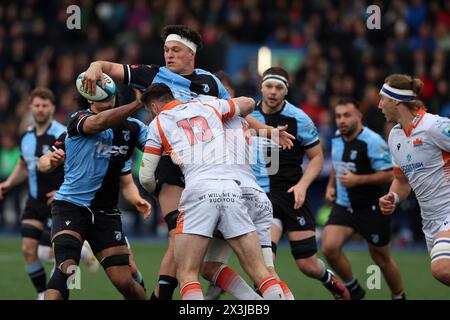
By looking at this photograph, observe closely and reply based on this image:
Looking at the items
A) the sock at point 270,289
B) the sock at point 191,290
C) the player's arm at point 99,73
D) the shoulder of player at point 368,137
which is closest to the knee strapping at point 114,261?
the sock at point 191,290

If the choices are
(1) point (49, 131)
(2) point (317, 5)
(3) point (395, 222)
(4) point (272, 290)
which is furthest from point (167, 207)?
(2) point (317, 5)

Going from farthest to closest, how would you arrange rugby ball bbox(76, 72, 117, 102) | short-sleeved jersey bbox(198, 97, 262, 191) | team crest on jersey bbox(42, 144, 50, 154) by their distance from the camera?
team crest on jersey bbox(42, 144, 50, 154) → rugby ball bbox(76, 72, 117, 102) → short-sleeved jersey bbox(198, 97, 262, 191)

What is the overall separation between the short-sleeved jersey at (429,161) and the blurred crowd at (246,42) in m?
9.16

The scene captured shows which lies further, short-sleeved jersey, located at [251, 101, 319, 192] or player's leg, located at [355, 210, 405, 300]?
player's leg, located at [355, 210, 405, 300]

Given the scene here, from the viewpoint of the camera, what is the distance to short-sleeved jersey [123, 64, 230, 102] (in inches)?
357

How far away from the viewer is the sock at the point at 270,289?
799cm

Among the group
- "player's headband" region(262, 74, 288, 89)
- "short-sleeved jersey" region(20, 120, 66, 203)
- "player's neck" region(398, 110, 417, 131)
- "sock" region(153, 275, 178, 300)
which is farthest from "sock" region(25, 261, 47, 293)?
"player's neck" region(398, 110, 417, 131)

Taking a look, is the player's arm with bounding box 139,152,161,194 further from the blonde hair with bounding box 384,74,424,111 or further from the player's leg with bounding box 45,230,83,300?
the blonde hair with bounding box 384,74,424,111

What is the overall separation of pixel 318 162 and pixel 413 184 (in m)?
1.64

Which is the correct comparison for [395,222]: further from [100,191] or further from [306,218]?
[100,191]

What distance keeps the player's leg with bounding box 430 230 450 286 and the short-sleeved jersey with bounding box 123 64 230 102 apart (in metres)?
2.52

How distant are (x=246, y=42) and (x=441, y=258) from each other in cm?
1463

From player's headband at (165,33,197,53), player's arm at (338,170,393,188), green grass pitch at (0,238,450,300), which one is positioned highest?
player's headband at (165,33,197,53)

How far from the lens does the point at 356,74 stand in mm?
20672
